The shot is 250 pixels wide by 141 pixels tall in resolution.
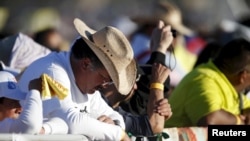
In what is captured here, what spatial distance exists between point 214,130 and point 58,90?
1.36 m

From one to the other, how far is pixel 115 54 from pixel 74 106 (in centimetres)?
37

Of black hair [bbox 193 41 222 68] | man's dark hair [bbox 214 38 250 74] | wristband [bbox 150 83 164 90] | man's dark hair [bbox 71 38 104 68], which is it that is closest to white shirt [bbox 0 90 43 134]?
man's dark hair [bbox 71 38 104 68]

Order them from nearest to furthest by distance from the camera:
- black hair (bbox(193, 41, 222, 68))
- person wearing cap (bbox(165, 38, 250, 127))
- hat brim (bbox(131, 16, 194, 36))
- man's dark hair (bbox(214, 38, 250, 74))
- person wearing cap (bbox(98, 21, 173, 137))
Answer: person wearing cap (bbox(98, 21, 173, 137)) < person wearing cap (bbox(165, 38, 250, 127)) < man's dark hair (bbox(214, 38, 250, 74)) < black hair (bbox(193, 41, 222, 68)) < hat brim (bbox(131, 16, 194, 36))

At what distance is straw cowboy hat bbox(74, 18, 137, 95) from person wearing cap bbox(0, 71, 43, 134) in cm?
47

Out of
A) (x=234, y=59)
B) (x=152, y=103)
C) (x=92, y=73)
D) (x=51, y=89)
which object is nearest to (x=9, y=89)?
(x=51, y=89)

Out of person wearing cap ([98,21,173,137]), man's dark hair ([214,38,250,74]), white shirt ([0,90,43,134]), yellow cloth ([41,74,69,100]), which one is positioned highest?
man's dark hair ([214,38,250,74])

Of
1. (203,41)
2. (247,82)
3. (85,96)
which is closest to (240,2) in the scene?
(203,41)

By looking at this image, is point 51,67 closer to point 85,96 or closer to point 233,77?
point 85,96

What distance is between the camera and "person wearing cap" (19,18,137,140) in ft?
17.7

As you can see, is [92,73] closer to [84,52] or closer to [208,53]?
[84,52]

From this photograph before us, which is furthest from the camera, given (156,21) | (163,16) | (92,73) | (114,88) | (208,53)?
(163,16)

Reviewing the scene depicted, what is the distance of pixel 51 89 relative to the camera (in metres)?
5.28

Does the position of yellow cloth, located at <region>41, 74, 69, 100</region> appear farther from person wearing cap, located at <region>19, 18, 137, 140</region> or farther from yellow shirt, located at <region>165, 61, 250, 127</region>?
yellow shirt, located at <region>165, 61, 250, 127</region>

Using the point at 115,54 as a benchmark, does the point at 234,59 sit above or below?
above
